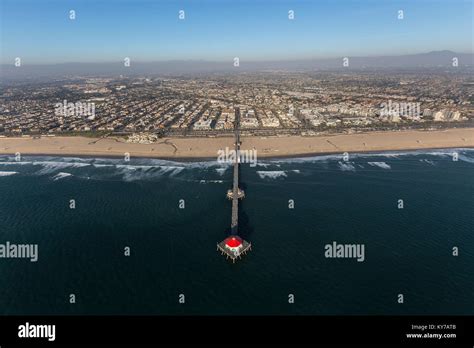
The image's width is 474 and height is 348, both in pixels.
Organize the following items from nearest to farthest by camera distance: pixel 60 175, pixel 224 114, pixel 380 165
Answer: pixel 60 175, pixel 380 165, pixel 224 114

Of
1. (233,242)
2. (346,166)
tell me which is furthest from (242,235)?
(346,166)

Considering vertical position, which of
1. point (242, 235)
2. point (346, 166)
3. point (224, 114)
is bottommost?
point (242, 235)

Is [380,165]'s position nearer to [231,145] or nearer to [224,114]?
[231,145]

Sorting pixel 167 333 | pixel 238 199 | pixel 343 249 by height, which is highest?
pixel 238 199

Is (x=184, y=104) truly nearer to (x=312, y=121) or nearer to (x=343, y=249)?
(x=312, y=121)

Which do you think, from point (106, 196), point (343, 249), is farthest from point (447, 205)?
point (106, 196)

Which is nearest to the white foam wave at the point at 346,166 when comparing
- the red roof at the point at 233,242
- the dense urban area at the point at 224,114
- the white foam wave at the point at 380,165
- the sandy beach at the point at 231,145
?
the white foam wave at the point at 380,165

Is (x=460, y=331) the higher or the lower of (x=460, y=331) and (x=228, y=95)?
the lower
